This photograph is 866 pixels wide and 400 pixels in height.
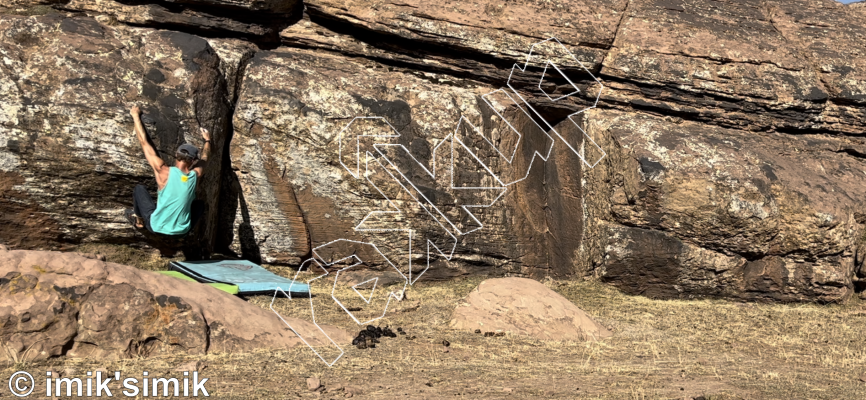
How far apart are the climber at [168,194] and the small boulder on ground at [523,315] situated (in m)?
2.44

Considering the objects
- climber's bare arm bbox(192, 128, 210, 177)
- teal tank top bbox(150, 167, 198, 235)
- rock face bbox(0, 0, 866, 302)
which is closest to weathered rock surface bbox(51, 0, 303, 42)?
rock face bbox(0, 0, 866, 302)

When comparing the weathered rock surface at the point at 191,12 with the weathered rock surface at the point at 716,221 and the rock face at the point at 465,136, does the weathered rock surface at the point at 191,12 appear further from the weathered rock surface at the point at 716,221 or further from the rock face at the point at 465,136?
the weathered rock surface at the point at 716,221

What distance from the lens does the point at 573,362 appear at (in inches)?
209

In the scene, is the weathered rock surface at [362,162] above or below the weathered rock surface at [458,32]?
below

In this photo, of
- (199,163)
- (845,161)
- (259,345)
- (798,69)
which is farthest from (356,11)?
(845,161)

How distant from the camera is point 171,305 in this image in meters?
4.95

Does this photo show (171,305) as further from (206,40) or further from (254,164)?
(206,40)

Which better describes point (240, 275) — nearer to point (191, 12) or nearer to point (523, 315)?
point (523, 315)

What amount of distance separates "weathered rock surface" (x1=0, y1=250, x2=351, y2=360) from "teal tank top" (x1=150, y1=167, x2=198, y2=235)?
1730 mm

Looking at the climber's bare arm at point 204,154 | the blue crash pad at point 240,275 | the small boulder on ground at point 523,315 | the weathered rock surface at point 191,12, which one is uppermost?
the weathered rock surface at point 191,12

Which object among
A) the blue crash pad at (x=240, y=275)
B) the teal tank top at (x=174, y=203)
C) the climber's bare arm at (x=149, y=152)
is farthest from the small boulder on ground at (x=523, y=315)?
the climber's bare arm at (x=149, y=152)

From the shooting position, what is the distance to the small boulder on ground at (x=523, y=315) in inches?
234

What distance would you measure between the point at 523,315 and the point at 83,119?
12.9 ft

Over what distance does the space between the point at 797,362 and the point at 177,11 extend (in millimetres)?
6109
